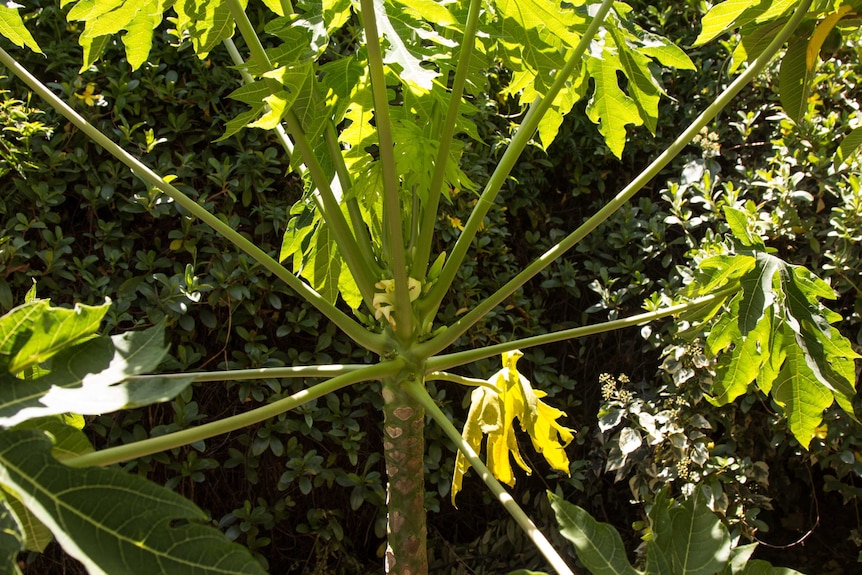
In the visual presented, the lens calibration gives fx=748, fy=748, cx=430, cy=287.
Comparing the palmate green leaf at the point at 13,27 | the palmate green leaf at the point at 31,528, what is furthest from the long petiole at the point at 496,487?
the palmate green leaf at the point at 13,27

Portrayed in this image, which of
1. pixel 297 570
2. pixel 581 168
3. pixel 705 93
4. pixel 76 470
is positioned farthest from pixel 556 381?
pixel 76 470

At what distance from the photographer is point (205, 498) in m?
2.40

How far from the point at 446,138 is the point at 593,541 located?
0.64m

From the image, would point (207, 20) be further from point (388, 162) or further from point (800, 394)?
point (800, 394)

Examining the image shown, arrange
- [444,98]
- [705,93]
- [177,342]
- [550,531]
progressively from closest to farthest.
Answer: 1. [444,98]
2. [177,342]
3. [550,531]
4. [705,93]

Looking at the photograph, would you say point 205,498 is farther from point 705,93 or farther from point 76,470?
point 705,93

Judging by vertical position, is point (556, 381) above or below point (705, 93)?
below

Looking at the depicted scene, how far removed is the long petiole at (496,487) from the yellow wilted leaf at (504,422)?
0.52 feet

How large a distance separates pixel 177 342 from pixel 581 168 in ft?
5.62

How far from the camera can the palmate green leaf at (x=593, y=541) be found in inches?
32.6

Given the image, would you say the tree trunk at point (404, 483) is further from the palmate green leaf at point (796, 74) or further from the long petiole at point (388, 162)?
the palmate green leaf at point (796, 74)

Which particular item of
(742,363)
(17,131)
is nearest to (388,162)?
(742,363)

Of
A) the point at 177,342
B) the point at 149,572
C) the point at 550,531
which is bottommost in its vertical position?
the point at 550,531

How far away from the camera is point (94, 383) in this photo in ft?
2.20
